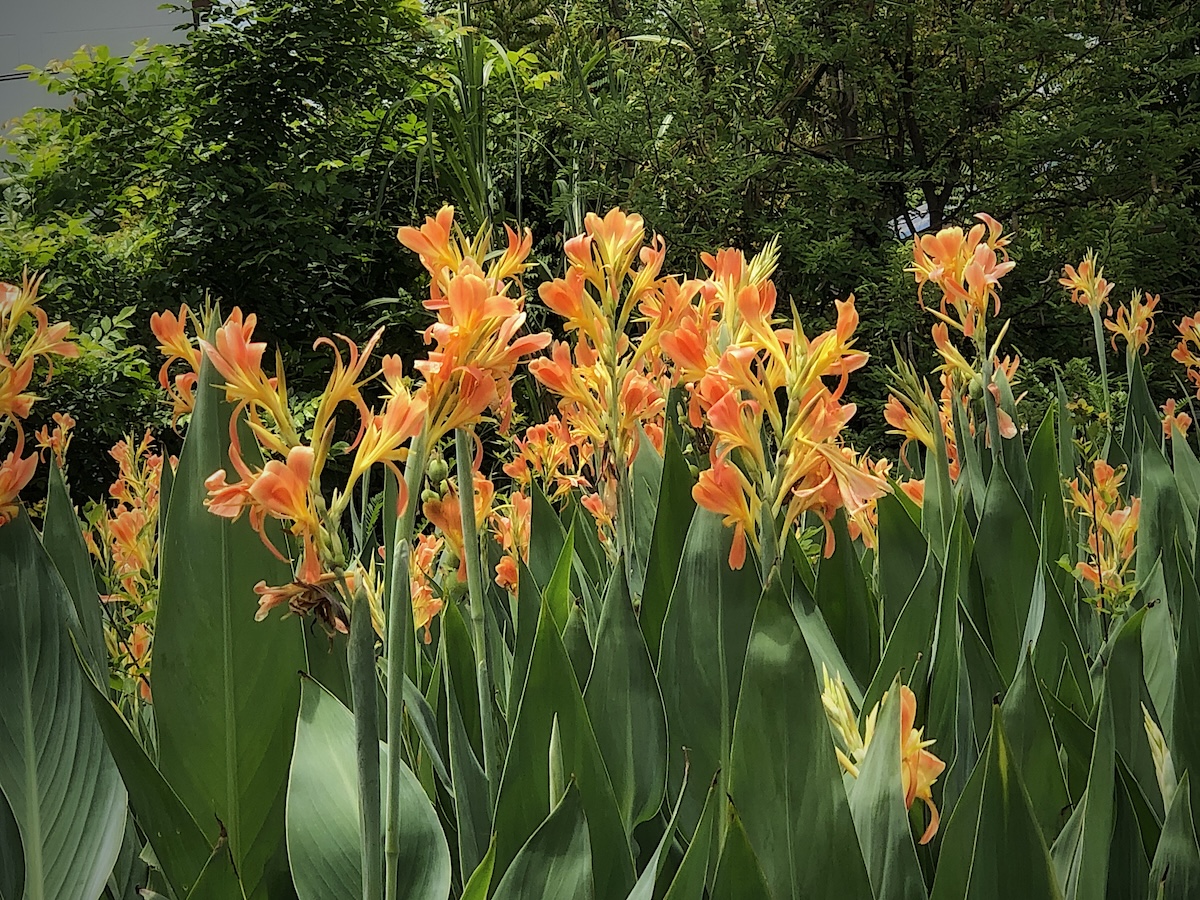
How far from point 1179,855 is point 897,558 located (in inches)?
13.6

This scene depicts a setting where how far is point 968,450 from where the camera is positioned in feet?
2.64

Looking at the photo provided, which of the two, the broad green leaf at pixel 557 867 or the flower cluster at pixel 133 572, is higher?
the flower cluster at pixel 133 572

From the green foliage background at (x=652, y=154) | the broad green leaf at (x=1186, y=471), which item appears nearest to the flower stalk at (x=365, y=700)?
the broad green leaf at (x=1186, y=471)

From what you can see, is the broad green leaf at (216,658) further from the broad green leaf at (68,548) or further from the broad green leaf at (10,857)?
the broad green leaf at (68,548)

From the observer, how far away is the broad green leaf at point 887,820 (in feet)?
1.30

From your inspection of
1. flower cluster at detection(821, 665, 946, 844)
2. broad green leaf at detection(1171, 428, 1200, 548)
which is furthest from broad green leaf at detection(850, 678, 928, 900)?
broad green leaf at detection(1171, 428, 1200, 548)

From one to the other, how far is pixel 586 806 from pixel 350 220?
3.69m

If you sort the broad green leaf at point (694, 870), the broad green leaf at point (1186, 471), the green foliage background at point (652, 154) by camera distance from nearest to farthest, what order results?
the broad green leaf at point (694, 870), the broad green leaf at point (1186, 471), the green foliage background at point (652, 154)

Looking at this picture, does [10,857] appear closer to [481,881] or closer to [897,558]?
[481,881]

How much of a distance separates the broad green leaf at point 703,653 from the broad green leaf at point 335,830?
14 centimetres

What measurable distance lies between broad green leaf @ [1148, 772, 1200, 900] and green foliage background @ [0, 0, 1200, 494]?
6.84ft

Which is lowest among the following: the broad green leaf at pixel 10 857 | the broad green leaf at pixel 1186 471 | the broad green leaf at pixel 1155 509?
the broad green leaf at pixel 10 857

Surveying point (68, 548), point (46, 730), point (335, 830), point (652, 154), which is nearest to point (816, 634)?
point (335, 830)

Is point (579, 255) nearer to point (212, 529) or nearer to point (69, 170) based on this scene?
point (212, 529)
